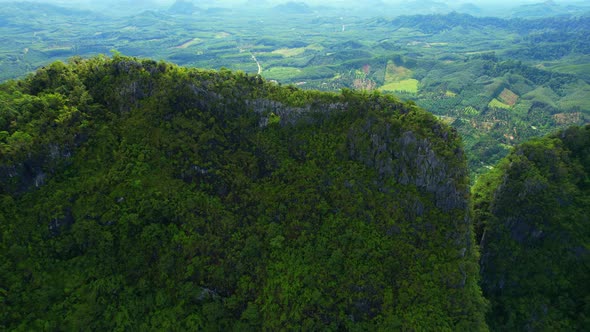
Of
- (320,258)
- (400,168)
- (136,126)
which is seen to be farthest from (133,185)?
(400,168)

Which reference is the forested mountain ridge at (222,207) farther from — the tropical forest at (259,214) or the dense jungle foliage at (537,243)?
the dense jungle foliage at (537,243)

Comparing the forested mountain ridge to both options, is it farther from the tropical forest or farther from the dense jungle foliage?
the dense jungle foliage

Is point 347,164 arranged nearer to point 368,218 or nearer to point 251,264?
point 368,218

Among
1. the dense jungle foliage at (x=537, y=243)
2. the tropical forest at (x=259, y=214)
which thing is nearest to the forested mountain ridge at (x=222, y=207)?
the tropical forest at (x=259, y=214)

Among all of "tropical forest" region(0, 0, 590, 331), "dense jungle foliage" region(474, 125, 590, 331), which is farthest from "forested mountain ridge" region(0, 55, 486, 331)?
"dense jungle foliage" region(474, 125, 590, 331)

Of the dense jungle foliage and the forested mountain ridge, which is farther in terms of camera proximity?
the dense jungle foliage
